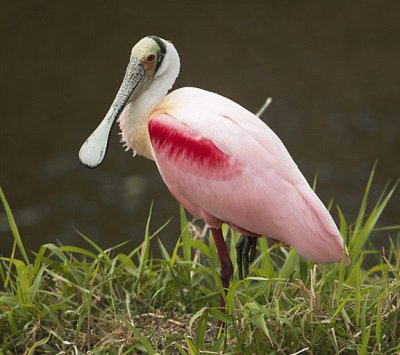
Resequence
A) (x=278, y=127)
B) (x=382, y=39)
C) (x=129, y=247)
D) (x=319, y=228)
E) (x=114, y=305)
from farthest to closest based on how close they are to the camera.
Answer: (x=382, y=39) → (x=278, y=127) → (x=129, y=247) → (x=114, y=305) → (x=319, y=228)

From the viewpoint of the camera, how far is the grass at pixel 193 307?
388cm

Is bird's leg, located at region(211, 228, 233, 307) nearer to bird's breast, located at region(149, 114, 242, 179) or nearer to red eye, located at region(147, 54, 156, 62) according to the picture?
bird's breast, located at region(149, 114, 242, 179)

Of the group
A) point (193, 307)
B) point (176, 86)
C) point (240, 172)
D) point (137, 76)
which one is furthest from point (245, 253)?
point (176, 86)

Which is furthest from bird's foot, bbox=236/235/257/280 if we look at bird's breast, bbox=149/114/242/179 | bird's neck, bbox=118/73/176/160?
bird's neck, bbox=118/73/176/160

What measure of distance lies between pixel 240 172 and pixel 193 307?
659 millimetres

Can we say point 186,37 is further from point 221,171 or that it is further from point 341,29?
point 221,171

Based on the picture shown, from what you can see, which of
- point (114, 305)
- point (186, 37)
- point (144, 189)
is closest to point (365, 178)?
point (144, 189)

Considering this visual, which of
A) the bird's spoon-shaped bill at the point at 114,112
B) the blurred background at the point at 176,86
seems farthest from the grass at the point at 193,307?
the blurred background at the point at 176,86

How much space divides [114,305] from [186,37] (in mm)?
4992

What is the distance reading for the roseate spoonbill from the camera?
397cm

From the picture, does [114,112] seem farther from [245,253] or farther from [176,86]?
[176,86]

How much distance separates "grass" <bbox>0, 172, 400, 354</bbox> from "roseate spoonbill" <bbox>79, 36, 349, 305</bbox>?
0.17 metres

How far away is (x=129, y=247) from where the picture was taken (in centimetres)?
734

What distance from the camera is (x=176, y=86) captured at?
8.16m
